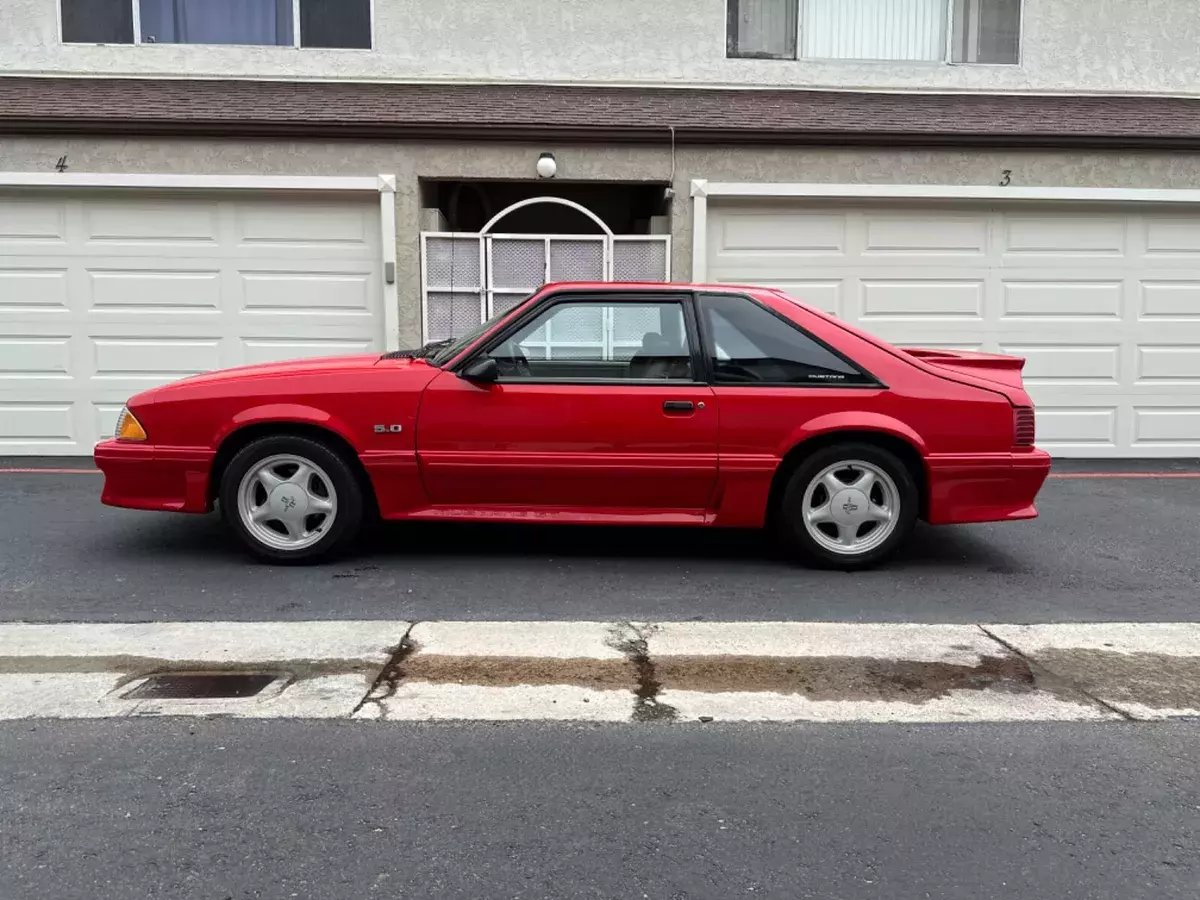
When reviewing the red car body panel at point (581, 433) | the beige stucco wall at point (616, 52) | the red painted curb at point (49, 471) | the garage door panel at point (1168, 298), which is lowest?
the red painted curb at point (49, 471)

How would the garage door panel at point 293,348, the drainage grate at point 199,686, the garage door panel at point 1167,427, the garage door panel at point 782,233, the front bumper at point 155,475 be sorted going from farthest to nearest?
the garage door panel at point 1167,427 < the garage door panel at point 782,233 < the garage door panel at point 293,348 < the front bumper at point 155,475 < the drainage grate at point 199,686

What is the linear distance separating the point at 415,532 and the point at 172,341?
4.13 metres

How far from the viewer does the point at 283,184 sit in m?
8.69

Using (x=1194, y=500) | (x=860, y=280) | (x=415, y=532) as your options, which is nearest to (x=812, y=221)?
(x=860, y=280)

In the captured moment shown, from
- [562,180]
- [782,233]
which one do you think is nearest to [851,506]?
[782,233]

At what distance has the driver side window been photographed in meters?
5.31

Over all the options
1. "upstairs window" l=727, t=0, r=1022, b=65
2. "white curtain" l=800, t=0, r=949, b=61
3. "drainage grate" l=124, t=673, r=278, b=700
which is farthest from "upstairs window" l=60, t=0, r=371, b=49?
"drainage grate" l=124, t=673, r=278, b=700

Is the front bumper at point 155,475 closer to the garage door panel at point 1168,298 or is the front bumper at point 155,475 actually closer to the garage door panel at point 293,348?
the garage door panel at point 293,348

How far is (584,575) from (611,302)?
1528 millimetres

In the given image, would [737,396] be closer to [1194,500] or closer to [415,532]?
[415,532]

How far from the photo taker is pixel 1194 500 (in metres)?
7.46

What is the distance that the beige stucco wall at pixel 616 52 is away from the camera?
916cm

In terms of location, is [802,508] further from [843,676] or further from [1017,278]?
[1017,278]

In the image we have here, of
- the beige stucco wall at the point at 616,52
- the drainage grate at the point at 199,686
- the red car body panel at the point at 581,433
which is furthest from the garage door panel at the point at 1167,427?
the drainage grate at the point at 199,686
